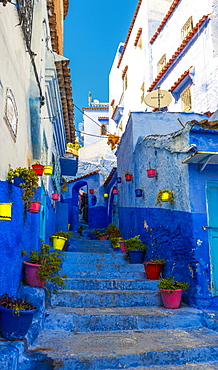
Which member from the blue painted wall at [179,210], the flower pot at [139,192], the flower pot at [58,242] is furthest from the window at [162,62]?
the flower pot at [58,242]

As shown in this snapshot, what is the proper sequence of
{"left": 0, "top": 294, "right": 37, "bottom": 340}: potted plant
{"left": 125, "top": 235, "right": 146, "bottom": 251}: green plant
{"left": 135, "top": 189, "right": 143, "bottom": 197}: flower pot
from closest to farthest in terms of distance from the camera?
{"left": 0, "top": 294, "right": 37, "bottom": 340}: potted plant
{"left": 125, "top": 235, "right": 146, "bottom": 251}: green plant
{"left": 135, "top": 189, "right": 143, "bottom": 197}: flower pot

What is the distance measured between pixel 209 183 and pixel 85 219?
1995 cm

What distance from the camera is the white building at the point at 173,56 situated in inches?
508

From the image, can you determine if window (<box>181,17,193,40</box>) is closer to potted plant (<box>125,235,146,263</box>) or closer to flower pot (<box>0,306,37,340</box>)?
potted plant (<box>125,235,146,263</box>)

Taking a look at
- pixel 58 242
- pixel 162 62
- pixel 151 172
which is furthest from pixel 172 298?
pixel 162 62

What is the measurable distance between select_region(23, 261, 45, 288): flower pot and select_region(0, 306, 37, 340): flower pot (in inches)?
80.0

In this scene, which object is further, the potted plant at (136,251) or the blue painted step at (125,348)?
the potted plant at (136,251)

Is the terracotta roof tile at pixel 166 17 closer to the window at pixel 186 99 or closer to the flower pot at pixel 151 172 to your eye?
the window at pixel 186 99

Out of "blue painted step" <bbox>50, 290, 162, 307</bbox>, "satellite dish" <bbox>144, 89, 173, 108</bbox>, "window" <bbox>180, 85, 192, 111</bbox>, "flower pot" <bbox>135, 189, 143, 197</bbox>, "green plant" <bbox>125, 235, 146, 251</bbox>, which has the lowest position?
"blue painted step" <bbox>50, 290, 162, 307</bbox>

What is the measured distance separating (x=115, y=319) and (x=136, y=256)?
12.3 feet

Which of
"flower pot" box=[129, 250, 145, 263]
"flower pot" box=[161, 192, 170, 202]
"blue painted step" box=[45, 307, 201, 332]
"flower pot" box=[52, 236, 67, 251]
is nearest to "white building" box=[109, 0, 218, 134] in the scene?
"flower pot" box=[161, 192, 170, 202]

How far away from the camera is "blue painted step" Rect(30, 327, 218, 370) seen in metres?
4.62

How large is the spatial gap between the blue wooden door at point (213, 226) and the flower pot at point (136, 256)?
288cm

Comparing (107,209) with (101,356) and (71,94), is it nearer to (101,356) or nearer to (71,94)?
(71,94)
